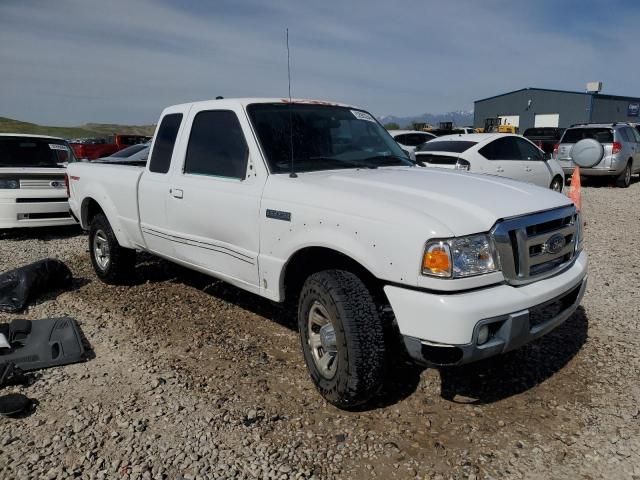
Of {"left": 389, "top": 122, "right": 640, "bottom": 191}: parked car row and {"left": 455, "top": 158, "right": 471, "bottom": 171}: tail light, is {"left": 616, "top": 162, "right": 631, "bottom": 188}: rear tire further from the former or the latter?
{"left": 455, "top": 158, "right": 471, "bottom": 171}: tail light

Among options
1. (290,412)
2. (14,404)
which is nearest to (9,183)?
(14,404)

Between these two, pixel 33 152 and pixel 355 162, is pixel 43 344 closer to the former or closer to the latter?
pixel 355 162

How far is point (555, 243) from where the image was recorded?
9.97 ft

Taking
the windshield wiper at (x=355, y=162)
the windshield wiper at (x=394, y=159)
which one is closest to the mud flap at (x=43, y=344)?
the windshield wiper at (x=355, y=162)

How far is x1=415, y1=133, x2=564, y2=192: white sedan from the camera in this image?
31.3ft

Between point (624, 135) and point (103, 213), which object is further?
point (624, 135)

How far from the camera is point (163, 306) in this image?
504 centimetres

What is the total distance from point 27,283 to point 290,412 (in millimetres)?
3287

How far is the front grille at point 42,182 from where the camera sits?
313 inches

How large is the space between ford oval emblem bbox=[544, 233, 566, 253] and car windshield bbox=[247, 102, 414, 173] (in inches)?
57.1

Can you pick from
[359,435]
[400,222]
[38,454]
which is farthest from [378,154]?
[38,454]

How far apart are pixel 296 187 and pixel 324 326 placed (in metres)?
0.89

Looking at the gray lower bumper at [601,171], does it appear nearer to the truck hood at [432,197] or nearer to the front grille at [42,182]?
the truck hood at [432,197]

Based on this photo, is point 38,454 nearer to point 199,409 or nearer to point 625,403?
point 199,409
